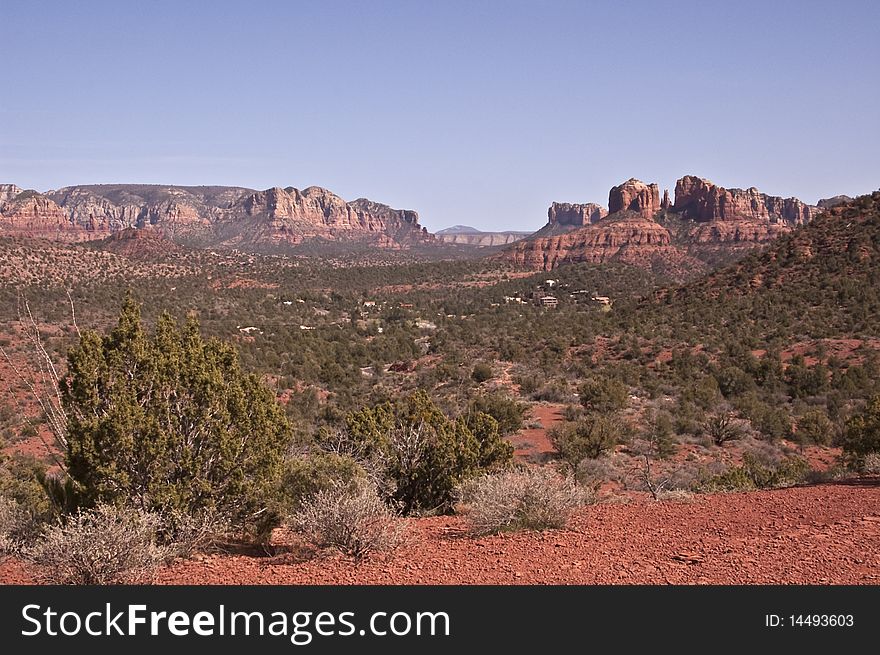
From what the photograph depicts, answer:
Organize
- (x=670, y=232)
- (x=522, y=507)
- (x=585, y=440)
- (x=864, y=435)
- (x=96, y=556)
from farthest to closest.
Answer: (x=670, y=232) → (x=585, y=440) → (x=864, y=435) → (x=522, y=507) → (x=96, y=556)

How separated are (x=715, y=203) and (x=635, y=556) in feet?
397

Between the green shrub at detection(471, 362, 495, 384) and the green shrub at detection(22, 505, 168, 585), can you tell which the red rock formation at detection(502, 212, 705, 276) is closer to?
the green shrub at detection(471, 362, 495, 384)

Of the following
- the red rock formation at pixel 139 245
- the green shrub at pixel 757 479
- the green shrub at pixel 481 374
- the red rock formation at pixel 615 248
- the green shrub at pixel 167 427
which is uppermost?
the red rock formation at pixel 615 248

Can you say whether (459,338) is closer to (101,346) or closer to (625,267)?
(101,346)

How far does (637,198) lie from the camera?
124 meters

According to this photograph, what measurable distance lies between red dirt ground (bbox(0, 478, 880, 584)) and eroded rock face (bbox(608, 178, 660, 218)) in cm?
11822

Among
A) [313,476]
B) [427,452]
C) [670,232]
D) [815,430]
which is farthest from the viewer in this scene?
[670,232]

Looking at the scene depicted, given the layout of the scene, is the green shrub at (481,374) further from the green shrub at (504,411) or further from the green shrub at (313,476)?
the green shrub at (313,476)

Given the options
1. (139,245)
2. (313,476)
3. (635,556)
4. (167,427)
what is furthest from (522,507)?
(139,245)

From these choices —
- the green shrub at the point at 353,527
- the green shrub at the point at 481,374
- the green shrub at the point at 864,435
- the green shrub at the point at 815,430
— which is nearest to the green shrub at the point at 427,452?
the green shrub at the point at 353,527

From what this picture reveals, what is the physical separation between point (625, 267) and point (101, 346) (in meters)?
95.8

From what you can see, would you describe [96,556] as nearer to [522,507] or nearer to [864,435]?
[522,507]

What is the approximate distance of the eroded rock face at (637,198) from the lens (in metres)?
122

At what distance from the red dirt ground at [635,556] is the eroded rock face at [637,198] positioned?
388 feet
